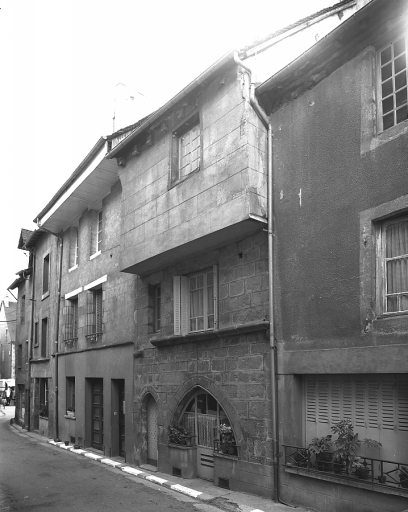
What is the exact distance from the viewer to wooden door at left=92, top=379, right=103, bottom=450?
17.1 metres

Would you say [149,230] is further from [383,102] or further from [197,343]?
[383,102]

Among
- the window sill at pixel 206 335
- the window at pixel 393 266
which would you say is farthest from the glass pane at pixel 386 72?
the window sill at pixel 206 335

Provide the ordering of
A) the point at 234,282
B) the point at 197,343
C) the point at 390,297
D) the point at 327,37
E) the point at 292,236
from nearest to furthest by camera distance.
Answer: the point at 390,297
the point at 327,37
the point at 292,236
the point at 234,282
the point at 197,343

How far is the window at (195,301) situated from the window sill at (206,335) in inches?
10.8

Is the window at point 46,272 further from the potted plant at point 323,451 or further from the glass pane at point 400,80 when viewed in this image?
the glass pane at point 400,80

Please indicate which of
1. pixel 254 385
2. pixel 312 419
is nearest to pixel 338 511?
pixel 312 419

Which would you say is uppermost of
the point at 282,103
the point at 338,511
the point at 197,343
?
the point at 282,103

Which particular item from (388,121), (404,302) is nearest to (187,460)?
(404,302)

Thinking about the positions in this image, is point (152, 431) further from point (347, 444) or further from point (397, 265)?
point (397, 265)

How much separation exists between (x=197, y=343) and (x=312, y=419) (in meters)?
3.45

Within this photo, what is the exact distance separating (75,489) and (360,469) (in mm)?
6286

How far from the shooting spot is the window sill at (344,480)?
24.9ft

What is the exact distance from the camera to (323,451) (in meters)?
8.69

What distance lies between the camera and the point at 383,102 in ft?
28.2
